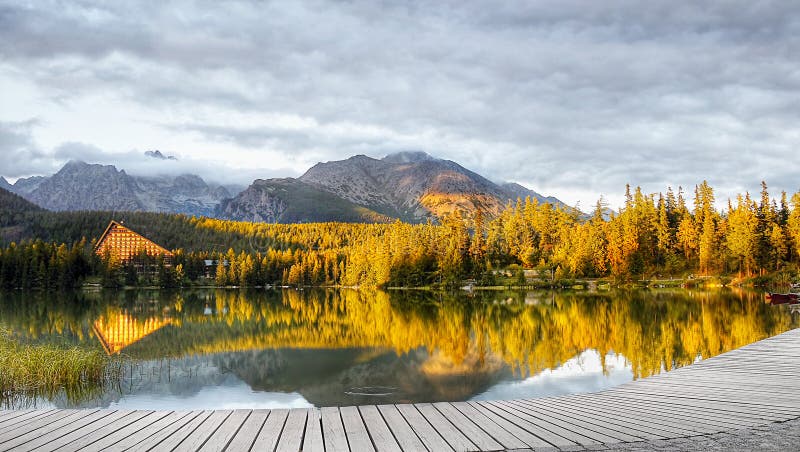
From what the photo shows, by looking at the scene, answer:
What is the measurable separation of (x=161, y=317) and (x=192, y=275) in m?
110

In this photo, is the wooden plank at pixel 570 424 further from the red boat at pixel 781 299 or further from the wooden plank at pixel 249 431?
the red boat at pixel 781 299

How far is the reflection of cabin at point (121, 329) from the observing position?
107 ft

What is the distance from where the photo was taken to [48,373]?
18641 millimetres

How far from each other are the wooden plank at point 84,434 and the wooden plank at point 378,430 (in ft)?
12.2

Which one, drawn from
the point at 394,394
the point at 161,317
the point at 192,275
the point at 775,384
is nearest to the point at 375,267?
the point at 192,275

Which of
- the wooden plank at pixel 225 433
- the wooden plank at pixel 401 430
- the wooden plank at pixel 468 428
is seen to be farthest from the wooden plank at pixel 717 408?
the wooden plank at pixel 225 433

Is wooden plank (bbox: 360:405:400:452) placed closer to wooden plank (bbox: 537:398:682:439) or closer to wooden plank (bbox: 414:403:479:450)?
wooden plank (bbox: 414:403:479:450)

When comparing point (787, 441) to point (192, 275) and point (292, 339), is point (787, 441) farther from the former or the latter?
point (192, 275)

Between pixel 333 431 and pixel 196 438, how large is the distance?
1854 millimetres

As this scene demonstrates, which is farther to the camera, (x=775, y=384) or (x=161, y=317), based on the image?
(x=161, y=317)

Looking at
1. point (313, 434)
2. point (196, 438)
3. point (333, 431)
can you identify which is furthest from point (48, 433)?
point (333, 431)

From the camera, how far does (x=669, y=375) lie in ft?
44.9

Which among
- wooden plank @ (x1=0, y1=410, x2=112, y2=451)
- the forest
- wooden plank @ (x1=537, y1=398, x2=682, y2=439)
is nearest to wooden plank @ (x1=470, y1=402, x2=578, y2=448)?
→ wooden plank @ (x1=537, y1=398, x2=682, y2=439)

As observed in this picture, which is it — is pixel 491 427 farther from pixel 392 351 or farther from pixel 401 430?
pixel 392 351
